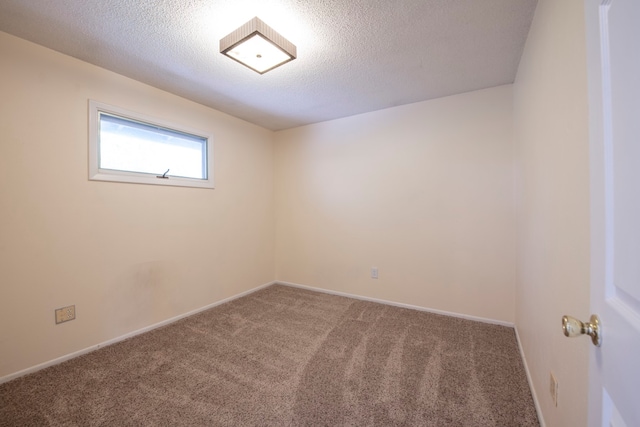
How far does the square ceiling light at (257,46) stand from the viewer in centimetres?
153

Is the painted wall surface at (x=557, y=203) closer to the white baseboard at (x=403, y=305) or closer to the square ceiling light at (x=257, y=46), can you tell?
the white baseboard at (x=403, y=305)

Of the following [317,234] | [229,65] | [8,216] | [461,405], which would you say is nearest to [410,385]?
[461,405]

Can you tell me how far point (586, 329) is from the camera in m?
0.55

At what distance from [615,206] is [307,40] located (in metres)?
1.90

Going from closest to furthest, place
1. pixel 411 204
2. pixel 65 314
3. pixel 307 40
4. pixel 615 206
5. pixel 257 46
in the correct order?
1. pixel 615 206
2. pixel 257 46
3. pixel 307 40
4. pixel 65 314
5. pixel 411 204

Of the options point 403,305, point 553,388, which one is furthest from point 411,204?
point 553,388

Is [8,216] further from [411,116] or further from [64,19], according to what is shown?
[411,116]

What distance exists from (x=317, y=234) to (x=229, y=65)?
7.35ft

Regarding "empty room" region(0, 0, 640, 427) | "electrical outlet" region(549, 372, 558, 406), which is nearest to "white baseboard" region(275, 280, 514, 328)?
"empty room" region(0, 0, 640, 427)

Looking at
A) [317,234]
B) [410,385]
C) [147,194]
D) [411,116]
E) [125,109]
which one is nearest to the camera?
[410,385]

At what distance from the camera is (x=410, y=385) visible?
5.35 feet

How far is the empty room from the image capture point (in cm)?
89

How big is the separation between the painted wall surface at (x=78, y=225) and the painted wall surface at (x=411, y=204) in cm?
130

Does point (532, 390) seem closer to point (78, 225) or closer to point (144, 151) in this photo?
point (78, 225)
